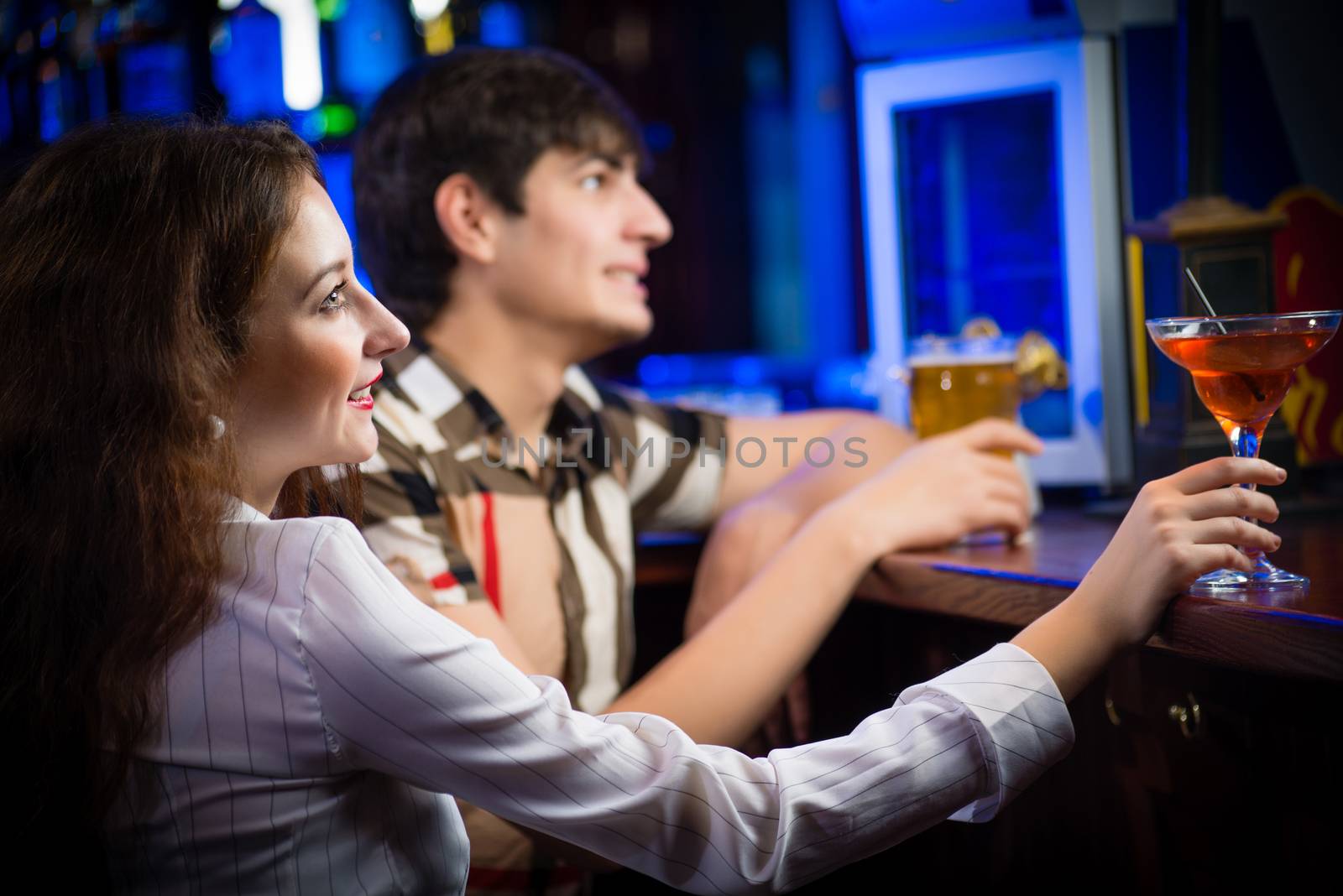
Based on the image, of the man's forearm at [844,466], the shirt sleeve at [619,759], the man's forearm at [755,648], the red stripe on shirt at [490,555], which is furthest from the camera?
the man's forearm at [844,466]

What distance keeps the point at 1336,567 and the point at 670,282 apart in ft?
8.25

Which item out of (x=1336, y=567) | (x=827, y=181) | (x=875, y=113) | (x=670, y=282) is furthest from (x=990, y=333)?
(x=827, y=181)

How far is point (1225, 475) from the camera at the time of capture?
0.94 metres

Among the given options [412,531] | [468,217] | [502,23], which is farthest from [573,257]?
[502,23]

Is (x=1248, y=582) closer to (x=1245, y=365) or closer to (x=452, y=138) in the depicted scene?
(x=1245, y=365)

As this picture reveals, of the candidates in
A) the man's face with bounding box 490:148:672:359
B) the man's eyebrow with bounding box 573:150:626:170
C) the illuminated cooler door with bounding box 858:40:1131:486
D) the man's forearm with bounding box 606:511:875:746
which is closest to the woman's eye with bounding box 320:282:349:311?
the man's forearm with bounding box 606:511:875:746

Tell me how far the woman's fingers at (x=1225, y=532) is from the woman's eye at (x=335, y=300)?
2.29 feet

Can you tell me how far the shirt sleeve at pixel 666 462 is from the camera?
6.01ft

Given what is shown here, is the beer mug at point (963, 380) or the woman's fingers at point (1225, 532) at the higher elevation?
the beer mug at point (963, 380)

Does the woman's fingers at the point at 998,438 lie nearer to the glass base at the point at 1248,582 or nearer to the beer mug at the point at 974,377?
the beer mug at the point at 974,377

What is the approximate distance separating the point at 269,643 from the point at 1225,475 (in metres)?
0.73

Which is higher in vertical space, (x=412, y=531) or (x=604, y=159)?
(x=604, y=159)

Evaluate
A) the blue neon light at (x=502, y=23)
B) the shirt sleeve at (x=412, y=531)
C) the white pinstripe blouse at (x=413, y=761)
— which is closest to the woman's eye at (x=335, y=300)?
the white pinstripe blouse at (x=413, y=761)

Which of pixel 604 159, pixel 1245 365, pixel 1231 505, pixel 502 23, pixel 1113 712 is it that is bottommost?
pixel 1113 712
